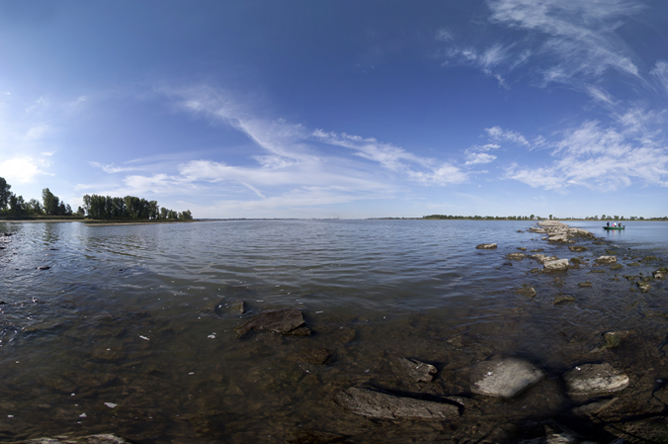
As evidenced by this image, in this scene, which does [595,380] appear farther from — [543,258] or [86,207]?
[86,207]

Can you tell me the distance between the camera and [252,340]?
750cm

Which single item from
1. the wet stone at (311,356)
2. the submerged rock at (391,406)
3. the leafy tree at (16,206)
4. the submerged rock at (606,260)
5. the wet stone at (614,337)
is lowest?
the wet stone at (311,356)

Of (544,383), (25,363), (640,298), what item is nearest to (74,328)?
(25,363)

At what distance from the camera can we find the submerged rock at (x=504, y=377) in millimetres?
5180

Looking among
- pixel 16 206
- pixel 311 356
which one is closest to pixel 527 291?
pixel 311 356

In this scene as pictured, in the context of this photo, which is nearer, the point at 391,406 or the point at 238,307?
the point at 391,406

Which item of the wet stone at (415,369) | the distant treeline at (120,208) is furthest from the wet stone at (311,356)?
the distant treeline at (120,208)

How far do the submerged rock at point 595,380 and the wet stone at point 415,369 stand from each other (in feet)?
8.47

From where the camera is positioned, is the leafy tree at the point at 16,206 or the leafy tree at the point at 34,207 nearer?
the leafy tree at the point at 16,206

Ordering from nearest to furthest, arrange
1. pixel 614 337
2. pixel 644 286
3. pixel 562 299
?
pixel 614 337
pixel 562 299
pixel 644 286

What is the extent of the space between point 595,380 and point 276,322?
7.82m

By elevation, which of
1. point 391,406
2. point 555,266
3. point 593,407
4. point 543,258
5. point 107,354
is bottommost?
point 107,354

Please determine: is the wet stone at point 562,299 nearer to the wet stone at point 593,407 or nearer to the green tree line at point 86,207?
the wet stone at point 593,407

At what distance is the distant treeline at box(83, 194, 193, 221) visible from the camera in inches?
5320
